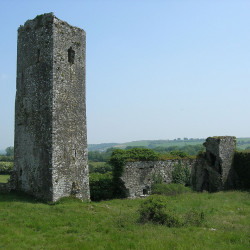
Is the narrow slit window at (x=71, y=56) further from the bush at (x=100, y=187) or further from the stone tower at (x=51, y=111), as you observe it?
the bush at (x=100, y=187)

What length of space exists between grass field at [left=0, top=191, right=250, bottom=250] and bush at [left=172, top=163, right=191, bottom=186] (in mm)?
7456

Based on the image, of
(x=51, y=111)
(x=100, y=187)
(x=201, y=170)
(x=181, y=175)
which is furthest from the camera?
(x=201, y=170)

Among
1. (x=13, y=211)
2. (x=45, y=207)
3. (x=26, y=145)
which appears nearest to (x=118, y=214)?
(x=45, y=207)

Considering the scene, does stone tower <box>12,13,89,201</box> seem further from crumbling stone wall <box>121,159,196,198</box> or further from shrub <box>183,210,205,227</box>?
shrub <box>183,210,205,227</box>

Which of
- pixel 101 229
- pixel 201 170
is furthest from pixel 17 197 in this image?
pixel 201 170

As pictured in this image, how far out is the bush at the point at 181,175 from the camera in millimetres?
23297

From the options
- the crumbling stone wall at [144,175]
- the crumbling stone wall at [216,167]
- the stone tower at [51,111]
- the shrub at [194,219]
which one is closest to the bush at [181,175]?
the crumbling stone wall at [144,175]

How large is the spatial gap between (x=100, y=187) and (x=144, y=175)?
3.79 metres

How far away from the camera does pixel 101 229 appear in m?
11.1

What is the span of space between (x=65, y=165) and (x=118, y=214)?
4.62m

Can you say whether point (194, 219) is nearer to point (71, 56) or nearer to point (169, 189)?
point (169, 189)

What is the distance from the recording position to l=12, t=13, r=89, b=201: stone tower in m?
16.1

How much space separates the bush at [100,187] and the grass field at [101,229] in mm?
4528

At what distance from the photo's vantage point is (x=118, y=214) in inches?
542
